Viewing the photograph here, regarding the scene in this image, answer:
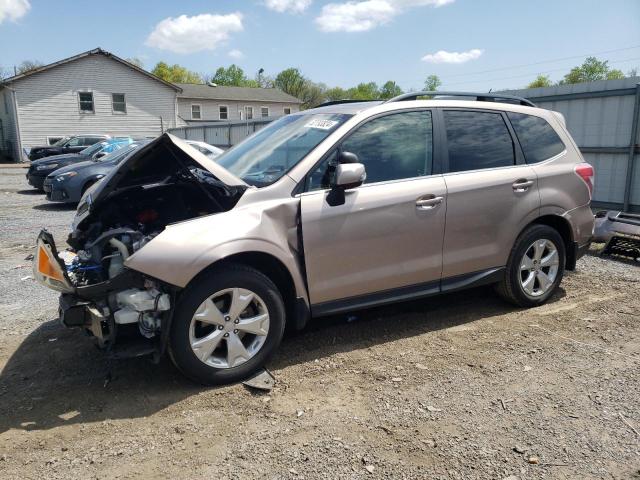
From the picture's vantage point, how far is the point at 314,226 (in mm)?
3744

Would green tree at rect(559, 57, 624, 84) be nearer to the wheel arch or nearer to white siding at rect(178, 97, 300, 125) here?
white siding at rect(178, 97, 300, 125)

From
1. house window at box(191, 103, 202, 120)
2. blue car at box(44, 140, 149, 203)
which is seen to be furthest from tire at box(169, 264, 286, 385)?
house window at box(191, 103, 202, 120)

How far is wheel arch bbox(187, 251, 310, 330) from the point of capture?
3607 mm

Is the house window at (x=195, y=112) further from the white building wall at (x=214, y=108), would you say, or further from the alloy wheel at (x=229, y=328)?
the alloy wheel at (x=229, y=328)

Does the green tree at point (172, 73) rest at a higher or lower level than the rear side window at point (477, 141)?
higher

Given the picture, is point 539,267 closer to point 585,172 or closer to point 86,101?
point 585,172

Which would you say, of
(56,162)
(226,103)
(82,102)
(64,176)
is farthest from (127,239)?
(226,103)

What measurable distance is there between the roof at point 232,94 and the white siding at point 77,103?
35.5 ft

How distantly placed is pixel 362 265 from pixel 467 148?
152cm

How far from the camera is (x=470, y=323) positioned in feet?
15.6

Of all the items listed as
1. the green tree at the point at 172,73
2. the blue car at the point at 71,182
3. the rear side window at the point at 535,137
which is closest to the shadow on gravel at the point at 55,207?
the blue car at the point at 71,182

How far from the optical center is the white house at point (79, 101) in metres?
31.1

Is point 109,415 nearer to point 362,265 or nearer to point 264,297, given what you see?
point 264,297

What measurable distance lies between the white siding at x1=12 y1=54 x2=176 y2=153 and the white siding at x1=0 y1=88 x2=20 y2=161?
3.61 feet
